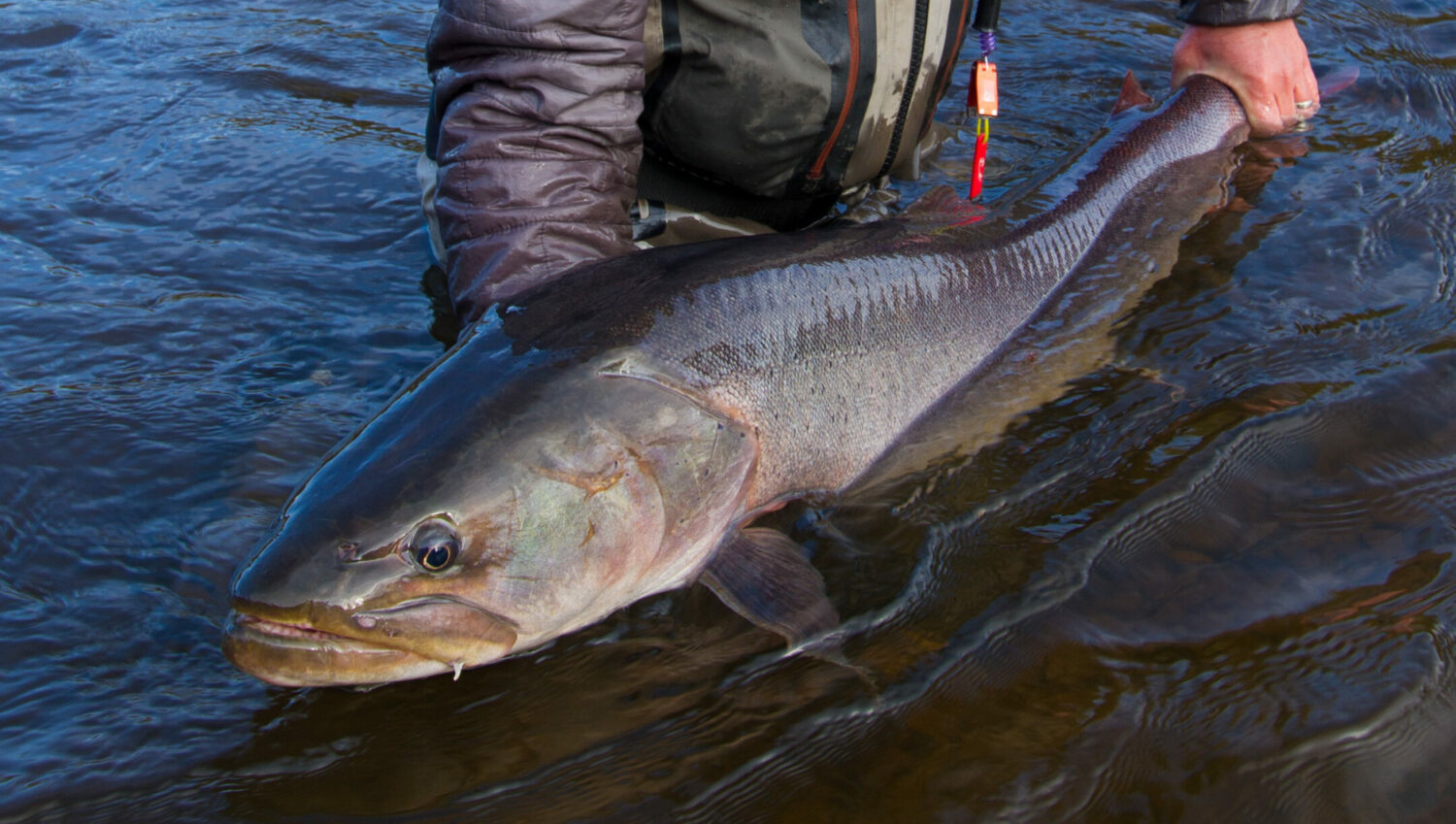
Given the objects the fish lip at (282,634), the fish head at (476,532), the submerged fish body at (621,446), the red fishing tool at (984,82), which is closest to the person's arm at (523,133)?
the submerged fish body at (621,446)

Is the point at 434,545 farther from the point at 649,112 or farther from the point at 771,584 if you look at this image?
the point at 649,112

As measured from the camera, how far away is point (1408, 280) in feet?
11.9

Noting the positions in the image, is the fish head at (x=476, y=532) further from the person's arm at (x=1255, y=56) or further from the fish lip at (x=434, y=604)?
Result: the person's arm at (x=1255, y=56)

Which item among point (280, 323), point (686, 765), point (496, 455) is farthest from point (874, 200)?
point (686, 765)

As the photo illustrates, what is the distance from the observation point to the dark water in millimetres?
2039

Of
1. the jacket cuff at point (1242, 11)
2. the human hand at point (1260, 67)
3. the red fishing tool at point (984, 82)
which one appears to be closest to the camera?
the red fishing tool at point (984, 82)

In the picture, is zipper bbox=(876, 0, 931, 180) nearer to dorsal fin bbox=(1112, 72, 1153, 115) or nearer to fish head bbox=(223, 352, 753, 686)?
dorsal fin bbox=(1112, 72, 1153, 115)

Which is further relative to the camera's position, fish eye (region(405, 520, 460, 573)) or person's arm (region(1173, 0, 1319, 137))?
person's arm (region(1173, 0, 1319, 137))

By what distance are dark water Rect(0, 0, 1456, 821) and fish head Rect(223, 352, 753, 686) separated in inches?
6.4

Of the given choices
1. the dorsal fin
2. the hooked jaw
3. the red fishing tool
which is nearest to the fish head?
the hooked jaw

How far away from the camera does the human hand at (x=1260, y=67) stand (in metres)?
4.26

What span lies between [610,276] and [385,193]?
2.18 metres

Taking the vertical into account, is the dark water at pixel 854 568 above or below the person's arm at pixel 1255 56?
below

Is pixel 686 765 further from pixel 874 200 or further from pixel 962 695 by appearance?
pixel 874 200
